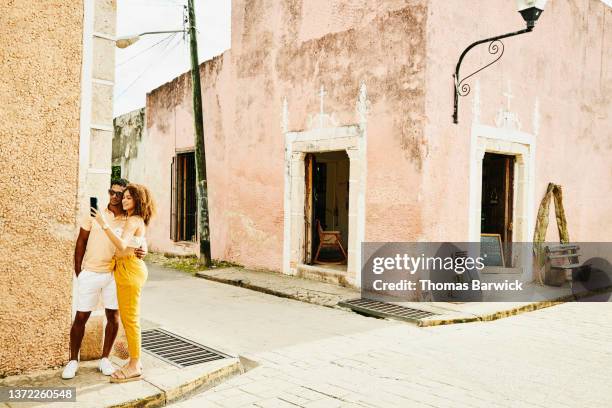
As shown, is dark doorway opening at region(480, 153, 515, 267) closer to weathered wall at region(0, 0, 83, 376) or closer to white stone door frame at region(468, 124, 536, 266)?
white stone door frame at region(468, 124, 536, 266)

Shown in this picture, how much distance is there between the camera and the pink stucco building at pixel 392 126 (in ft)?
24.8

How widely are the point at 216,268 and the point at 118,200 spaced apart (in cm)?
654

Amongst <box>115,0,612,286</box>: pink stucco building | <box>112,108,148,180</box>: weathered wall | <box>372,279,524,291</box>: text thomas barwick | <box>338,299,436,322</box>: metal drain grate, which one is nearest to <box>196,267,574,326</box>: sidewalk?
<box>338,299,436,322</box>: metal drain grate

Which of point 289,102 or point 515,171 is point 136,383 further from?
point 515,171

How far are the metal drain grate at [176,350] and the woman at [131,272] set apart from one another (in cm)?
52

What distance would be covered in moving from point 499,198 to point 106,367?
286 inches

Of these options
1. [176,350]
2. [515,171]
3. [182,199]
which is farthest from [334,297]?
[182,199]

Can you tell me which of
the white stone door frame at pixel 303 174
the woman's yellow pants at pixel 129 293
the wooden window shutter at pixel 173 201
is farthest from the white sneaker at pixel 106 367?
the wooden window shutter at pixel 173 201

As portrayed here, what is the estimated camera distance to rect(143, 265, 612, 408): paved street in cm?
397

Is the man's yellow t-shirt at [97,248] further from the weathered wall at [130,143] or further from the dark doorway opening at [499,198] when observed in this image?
the weathered wall at [130,143]

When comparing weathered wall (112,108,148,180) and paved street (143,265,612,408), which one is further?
weathered wall (112,108,148,180)

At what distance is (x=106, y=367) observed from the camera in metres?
4.13

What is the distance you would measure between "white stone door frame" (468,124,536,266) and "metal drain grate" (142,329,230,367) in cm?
454

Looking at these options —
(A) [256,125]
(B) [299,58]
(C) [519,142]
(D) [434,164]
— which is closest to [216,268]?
(A) [256,125]
